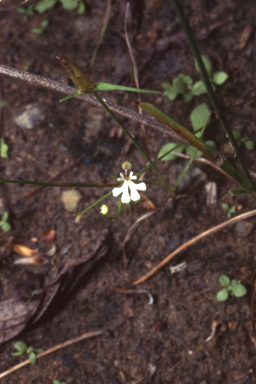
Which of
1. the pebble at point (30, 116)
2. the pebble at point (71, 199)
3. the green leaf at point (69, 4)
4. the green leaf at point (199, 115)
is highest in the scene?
the green leaf at point (69, 4)

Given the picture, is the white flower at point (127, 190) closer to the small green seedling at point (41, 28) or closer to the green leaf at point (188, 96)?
the green leaf at point (188, 96)

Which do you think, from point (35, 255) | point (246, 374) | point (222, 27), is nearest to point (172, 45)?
point (222, 27)

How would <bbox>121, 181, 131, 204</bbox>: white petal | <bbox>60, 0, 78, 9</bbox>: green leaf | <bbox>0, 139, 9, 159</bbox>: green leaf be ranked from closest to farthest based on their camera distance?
Result: 1. <bbox>121, 181, 131, 204</bbox>: white petal
2. <bbox>0, 139, 9, 159</bbox>: green leaf
3. <bbox>60, 0, 78, 9</bbox>: green leaf

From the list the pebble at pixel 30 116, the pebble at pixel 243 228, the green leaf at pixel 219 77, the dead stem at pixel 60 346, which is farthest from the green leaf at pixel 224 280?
the pebble at pixel 30 116

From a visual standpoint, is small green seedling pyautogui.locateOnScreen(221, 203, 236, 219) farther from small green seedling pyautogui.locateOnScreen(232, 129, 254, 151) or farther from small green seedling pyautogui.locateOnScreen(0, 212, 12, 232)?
small green seedling pyautogui.locateOnScreen(0, 212, 12, 232)

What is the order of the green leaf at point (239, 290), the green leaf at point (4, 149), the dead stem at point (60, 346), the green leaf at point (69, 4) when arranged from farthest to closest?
1. the green leaf at point (69, 4)
2. the green leaf at point (4, 149)
3. the dead stem at point (60, 346)
4. the green leaf at point (239, 290)

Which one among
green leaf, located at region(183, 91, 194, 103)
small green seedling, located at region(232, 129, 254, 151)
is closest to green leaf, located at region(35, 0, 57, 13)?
green leaf, located at region(183, 91, 194, 103)

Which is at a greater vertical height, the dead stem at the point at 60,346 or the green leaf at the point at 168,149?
the green leaf at the point at 168,149
